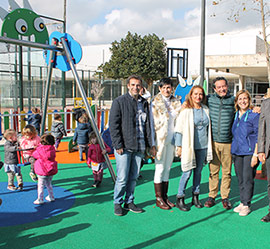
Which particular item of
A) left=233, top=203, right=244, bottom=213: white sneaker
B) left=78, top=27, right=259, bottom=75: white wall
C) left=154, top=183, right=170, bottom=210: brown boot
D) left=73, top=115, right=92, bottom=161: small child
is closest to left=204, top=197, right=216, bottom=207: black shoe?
left=233, top=203, right=244, bottom=213: white sneaker

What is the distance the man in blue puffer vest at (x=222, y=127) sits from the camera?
4.35 meters

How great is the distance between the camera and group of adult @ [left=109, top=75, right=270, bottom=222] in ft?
13.4

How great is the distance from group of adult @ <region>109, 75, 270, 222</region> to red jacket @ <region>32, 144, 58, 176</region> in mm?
1036

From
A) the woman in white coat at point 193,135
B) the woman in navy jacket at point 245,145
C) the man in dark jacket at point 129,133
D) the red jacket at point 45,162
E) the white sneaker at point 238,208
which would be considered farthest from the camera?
the red jacket at point 45,162

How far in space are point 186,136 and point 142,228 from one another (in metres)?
1.35

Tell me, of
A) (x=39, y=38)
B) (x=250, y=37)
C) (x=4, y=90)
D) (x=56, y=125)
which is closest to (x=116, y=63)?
(x=4, y=90)

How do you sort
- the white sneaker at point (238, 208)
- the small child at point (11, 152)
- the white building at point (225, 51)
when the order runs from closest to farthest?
the white sneaker at point (238, 208) → the small child at point (11, 152) → the white building at point (225, 51)

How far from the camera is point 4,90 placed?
2120cm

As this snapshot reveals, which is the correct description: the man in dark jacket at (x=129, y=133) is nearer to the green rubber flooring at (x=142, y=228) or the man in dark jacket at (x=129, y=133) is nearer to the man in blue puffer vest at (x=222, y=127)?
the green rubber flooring at (x=142, y=228)

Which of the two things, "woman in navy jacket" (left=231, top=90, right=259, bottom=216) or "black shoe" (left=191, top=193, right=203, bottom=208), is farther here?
"black shoe" (left=191, top=193, right=203, bottom=208)

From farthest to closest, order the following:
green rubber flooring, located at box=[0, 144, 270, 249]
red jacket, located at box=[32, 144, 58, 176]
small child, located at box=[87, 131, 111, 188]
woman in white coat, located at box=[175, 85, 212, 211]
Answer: small child, located at box=[87, 131, 111, 188] < red jacket, located at box=[32, 144, 58, 176] < woman in white coat, located at box=[175, 85, 212, 211] < green rubber flooring, located at box=[0, 144, 270, 249]

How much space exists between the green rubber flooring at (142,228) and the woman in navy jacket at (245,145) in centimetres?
33

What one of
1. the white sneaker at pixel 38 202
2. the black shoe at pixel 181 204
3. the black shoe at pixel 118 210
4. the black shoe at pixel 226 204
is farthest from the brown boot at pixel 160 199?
the white sneaker at pixel 38 202

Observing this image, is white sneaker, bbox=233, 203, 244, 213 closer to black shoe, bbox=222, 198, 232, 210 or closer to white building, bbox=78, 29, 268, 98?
black shoe, bbox=222, 198, 232, 210
